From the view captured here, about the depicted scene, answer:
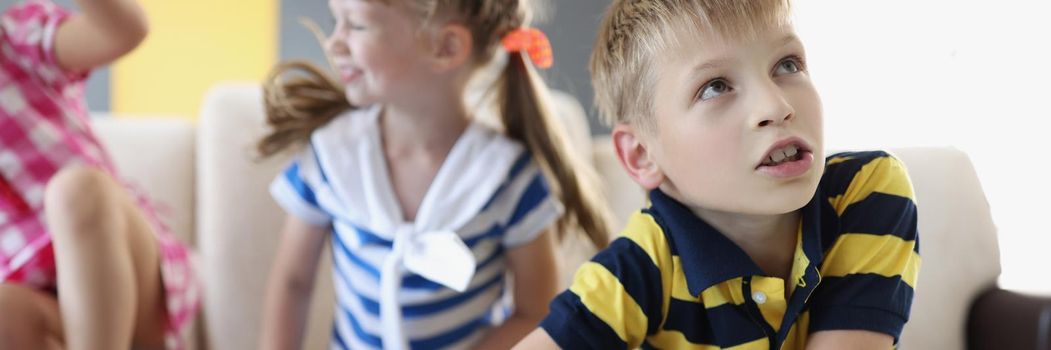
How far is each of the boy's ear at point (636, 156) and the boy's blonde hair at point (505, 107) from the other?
1.22 ft

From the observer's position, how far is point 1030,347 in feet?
3.87

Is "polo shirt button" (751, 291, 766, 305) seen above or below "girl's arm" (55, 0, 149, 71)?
below

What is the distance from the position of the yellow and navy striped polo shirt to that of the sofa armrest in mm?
365

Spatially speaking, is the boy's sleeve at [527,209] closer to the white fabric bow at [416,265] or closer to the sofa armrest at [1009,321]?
the white fabric bow at [416,265]

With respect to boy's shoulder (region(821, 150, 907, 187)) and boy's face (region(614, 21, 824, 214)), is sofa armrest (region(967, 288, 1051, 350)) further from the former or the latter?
boy's face (region(614, 21, 824, 214))

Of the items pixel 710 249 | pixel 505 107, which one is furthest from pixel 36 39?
pixel 710 249

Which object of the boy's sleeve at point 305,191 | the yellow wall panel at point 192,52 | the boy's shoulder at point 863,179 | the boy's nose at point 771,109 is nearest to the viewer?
the boy's nose at point 771,109

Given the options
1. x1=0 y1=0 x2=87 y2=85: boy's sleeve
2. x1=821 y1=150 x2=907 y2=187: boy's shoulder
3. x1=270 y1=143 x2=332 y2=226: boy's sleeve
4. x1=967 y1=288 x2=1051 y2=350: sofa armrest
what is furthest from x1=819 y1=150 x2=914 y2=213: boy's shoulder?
x1=0 y1=0 x2=87 y2=85: boy's sleeve

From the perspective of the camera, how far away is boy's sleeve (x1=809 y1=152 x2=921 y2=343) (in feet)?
2.82

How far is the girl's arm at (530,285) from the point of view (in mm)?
1311

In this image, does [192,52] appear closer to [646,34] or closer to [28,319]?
[28,319]

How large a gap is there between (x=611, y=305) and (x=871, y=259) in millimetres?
231

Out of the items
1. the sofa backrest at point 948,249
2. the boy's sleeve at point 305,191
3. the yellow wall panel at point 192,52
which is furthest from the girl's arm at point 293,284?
the yellow wall panel at point 192,52

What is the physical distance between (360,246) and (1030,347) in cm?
83
